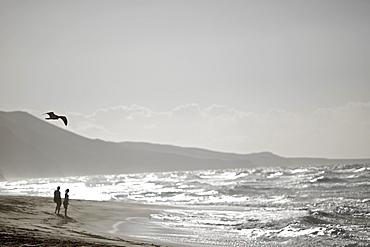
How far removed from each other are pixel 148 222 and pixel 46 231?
7996mm

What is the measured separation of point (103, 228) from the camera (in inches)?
A: 708

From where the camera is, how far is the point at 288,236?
17.1m

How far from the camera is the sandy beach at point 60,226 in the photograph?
11695 millimetres

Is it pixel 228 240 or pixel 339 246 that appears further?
pixel 228 240

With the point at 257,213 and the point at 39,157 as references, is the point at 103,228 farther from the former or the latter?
the point at 39,157

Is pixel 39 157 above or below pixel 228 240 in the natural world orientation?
above

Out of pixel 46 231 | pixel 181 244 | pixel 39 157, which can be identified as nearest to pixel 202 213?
pixel 181 244

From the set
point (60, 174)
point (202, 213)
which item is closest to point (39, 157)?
point (60, 174)

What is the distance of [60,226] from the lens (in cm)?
1633

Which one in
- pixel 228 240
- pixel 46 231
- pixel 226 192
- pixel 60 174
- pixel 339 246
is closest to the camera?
pixel 46 231

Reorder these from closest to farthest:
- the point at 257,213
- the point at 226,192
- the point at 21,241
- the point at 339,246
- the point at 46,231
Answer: the point at 21,241 < the point at 46,231 < the point at 339,246 < the point at 257,213 < the point at 226,192

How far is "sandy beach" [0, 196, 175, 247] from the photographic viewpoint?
11695 millimetres

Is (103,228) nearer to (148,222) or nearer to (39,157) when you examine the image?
(148,222)

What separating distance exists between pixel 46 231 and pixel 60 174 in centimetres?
18078
